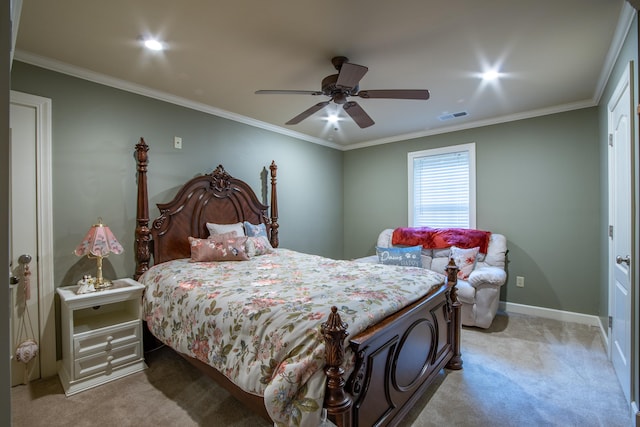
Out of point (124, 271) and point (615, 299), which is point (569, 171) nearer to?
point (615, 299)

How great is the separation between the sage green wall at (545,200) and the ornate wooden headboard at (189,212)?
9.54ft

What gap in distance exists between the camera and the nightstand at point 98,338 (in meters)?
2.28

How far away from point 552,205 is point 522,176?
48cm

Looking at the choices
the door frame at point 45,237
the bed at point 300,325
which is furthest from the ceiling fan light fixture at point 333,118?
the door frame at point 45,237

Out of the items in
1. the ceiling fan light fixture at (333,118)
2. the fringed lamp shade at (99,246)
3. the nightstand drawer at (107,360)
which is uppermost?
the ceiling fan light fixture at (333,118)

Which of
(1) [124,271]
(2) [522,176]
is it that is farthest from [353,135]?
(1) [124,271]

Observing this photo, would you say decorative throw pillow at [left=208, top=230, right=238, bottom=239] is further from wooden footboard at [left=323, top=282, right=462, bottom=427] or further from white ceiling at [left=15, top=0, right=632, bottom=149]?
wooden footboard at [left=323, top=282, right=462, bottom=427]

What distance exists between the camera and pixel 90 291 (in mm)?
2447

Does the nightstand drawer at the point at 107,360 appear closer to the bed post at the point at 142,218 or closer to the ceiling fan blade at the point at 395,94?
the bed post at the point at 142,218

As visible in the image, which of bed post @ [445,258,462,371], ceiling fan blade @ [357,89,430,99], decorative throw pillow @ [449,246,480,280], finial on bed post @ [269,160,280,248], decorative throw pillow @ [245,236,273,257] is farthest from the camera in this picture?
finial on bed post @ [269,160,280,248]

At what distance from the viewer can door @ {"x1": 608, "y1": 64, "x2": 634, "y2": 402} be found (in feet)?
6.62

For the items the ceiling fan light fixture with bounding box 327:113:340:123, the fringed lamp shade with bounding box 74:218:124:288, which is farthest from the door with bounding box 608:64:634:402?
the fringed lamp shade with bounding box 74:218:124:288

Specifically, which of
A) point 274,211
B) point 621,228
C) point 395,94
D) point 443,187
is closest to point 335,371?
point 395,94

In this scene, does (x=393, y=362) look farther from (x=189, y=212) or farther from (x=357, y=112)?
(x=189, y=212)
